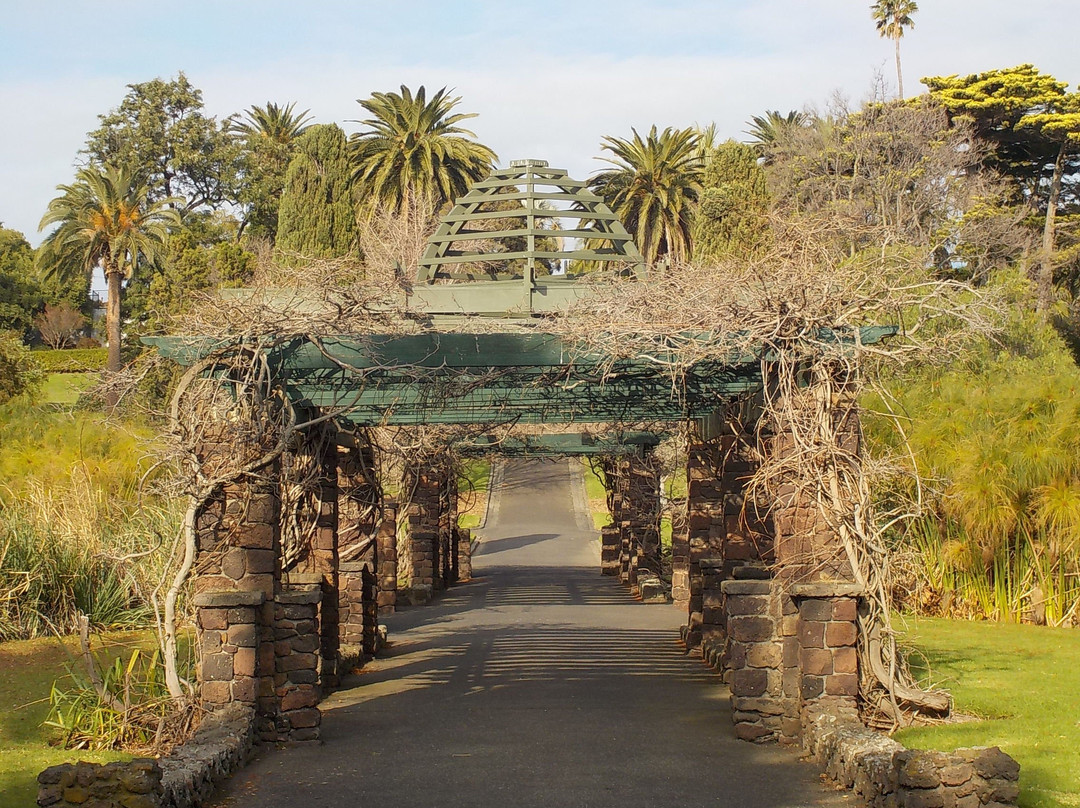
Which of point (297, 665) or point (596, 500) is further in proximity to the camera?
point (596, 500)

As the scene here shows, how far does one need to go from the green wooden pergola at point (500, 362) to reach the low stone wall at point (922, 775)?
2.75m

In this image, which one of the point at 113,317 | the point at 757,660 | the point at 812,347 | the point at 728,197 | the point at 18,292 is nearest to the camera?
the point at 812,347

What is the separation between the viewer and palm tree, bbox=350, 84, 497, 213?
39.3 m

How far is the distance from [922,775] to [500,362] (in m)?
4.16

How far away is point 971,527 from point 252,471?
962 centimetres

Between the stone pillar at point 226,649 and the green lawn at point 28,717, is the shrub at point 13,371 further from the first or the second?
the stone pillar at point 226,649

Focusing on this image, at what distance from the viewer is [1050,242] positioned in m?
33.9

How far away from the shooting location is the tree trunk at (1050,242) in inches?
1246

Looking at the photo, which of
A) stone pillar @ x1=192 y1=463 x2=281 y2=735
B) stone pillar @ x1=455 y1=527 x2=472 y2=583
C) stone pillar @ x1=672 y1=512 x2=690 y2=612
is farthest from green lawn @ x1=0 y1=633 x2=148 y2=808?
stone pillar @ x1=455 y1=527 x2=472 y2=583

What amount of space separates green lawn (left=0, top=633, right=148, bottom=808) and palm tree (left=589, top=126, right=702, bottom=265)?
29342mm

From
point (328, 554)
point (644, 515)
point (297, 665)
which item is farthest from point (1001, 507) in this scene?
point (644, 515)

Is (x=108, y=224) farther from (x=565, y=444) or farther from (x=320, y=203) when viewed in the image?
(x=565, y=444)

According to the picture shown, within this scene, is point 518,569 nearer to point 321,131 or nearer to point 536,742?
point 321,131

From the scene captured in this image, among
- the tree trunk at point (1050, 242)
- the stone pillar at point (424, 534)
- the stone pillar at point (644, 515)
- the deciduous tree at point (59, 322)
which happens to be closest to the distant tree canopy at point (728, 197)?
the stone pillar at point (644, 515)
